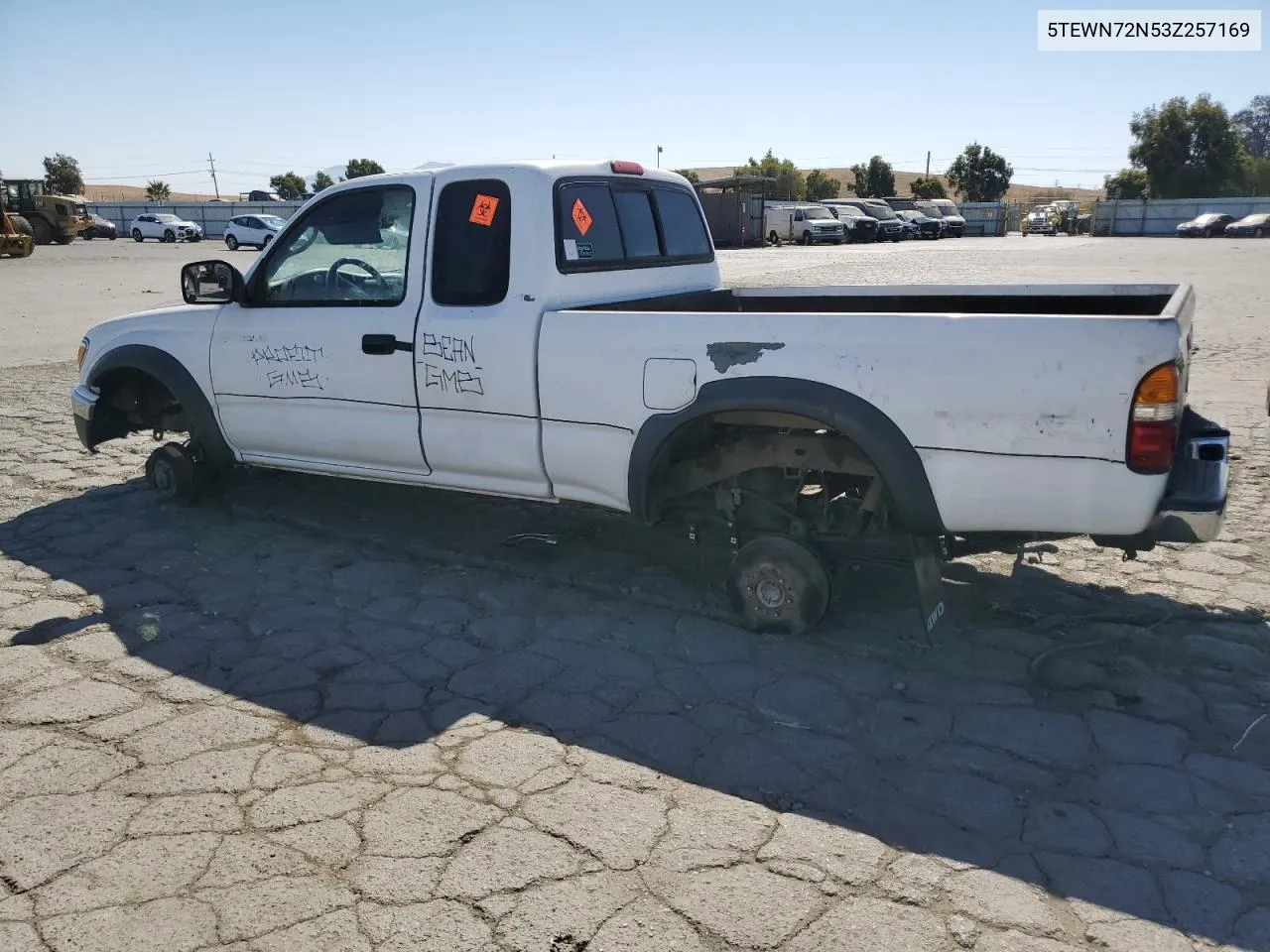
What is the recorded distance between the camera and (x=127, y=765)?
327 cm

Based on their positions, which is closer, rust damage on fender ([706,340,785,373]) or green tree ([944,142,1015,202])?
rust damage on fender ([706,340,785,373])

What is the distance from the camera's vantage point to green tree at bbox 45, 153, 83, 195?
7262 cm

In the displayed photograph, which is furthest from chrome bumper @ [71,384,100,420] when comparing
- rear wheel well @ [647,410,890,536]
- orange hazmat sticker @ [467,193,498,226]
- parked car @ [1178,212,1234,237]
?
parked car @ [1178,212,1234,237]

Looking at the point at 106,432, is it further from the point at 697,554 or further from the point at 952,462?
the point at 952,462

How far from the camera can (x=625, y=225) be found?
5.16 metres

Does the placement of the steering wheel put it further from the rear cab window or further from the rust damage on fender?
the rust damage on fender

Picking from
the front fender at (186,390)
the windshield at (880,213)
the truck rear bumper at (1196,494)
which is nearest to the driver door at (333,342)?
the front fender at (186,390)

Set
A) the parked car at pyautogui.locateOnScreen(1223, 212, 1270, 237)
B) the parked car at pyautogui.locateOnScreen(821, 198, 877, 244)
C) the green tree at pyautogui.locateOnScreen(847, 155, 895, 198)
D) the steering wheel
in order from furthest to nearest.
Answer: the green tree at pyautogui.locateOnScreen(847, 155, 895, 198), the parked car at pyautogui.locateOnScreen(1223, 212, 1270, 237), the parked car at pyautogui.locateOnScreen(821, 198, 877, 244), the steering wheel

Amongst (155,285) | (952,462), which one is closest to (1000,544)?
(952,462)

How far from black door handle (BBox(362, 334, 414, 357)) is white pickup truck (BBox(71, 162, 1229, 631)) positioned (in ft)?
0.06

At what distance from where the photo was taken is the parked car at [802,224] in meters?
41.1

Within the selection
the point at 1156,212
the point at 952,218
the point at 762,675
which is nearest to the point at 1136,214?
the point at 1156,212

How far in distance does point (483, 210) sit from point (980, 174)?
3215 inches

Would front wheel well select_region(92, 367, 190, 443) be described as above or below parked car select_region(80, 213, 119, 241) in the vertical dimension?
below
